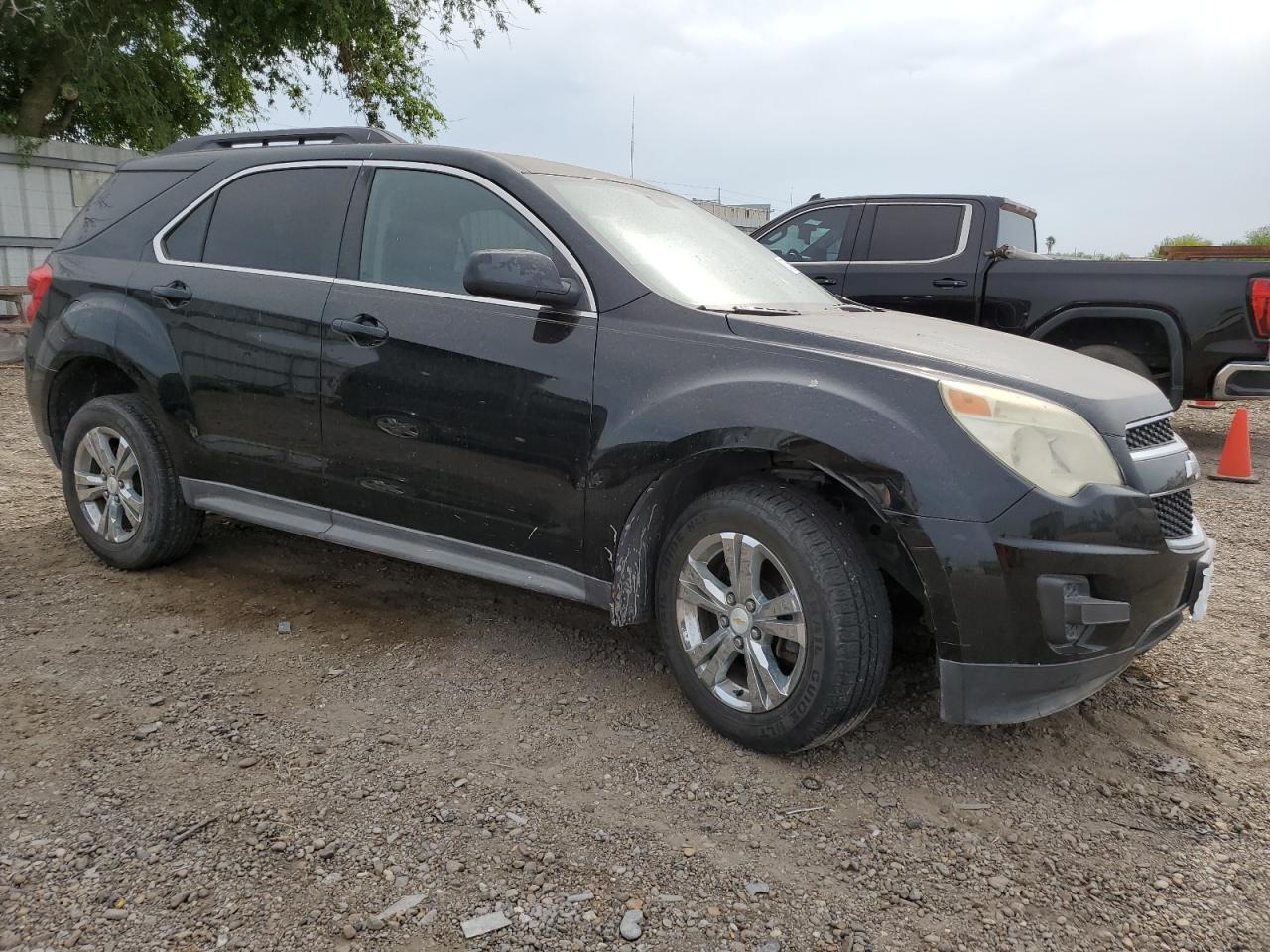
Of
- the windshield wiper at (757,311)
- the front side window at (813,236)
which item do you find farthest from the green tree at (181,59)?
the windshield wiper at (757,311)

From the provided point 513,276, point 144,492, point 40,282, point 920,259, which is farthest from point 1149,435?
point 920,259

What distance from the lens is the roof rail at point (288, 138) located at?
4039mm

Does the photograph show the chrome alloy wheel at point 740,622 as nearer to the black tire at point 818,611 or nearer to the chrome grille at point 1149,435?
the black tire at point 818,611

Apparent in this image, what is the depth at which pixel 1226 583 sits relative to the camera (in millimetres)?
4613

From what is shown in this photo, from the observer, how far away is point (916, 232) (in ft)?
26.4

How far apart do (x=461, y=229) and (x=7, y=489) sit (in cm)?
394

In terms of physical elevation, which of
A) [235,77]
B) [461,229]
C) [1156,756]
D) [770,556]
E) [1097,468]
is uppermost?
[235,77]

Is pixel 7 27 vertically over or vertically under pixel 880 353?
over

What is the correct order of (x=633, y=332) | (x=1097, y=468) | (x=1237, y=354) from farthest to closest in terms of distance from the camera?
1. (x=1237, y=354)
2. (x=633, y=332)
3. (x=1097, y=468)

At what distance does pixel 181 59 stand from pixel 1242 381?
16.2 meters

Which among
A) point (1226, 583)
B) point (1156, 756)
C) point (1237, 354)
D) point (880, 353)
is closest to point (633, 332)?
point (880, 353)

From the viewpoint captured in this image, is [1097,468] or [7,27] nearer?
[1097,468]

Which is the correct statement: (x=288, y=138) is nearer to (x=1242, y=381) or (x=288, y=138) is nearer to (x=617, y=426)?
(x=617, y=426)

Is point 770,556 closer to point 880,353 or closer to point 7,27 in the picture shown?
point 880,353
